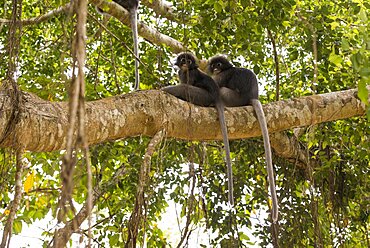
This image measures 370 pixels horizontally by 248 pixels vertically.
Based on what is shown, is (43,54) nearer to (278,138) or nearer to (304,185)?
(278,138)

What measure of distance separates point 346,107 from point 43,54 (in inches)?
91.7

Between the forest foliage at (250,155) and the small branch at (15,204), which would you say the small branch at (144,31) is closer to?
the forest foliage at (250,155)

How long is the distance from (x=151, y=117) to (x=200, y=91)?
119 cm

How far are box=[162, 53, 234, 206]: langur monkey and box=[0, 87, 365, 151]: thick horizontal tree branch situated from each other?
0.08 m

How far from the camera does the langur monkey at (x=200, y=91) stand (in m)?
3.14

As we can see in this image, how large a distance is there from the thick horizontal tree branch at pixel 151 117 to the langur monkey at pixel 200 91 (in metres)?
0.08

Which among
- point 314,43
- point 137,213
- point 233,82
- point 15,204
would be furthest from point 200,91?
point 15,204

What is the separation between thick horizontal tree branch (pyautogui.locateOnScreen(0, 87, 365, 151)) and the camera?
2.16 meters

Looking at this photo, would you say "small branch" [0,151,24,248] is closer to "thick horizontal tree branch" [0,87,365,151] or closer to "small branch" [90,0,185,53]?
"thick horizontal tree branch" [0,87,365,151]

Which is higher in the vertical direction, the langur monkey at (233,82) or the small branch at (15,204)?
the langur monkey at (233,82)

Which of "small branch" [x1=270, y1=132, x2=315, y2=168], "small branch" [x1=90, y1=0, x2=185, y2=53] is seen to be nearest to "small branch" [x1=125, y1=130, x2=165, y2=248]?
"small branch" [x1=270, y1=132, x2=315, y2=168]

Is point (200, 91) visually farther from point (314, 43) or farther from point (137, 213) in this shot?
point (137, 213)

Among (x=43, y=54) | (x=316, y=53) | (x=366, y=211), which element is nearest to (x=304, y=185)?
(x=366, y=211)

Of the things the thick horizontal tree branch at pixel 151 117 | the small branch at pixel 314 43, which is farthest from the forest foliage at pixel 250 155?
the thick horizontal tree branch at pixel 151 117
